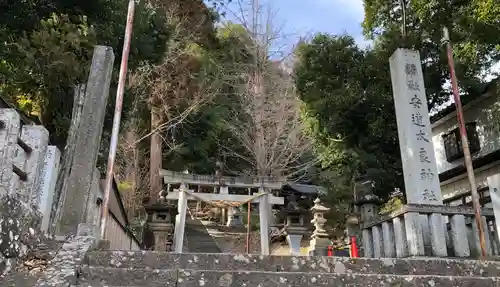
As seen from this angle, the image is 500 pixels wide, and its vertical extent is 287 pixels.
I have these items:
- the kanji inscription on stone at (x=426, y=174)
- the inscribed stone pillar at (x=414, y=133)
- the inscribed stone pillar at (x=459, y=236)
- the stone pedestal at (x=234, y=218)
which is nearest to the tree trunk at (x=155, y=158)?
the stone pedestal at (x=234, y=218)

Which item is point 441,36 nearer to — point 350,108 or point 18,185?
point 350,108

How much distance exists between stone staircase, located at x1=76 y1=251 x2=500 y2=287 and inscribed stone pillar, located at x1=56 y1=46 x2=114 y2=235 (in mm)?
2113

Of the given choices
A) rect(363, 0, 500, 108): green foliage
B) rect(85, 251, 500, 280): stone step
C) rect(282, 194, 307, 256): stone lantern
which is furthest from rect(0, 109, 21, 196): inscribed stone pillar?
rect(363, 0, 500, 108): green foliage

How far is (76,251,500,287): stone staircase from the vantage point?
3.45 m

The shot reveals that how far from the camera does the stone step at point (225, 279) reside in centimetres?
343

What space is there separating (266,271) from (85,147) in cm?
382

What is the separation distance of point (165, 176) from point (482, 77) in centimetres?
1083

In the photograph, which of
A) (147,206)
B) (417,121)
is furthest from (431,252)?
(147,206)

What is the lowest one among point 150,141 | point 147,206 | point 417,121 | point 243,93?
point 147,206

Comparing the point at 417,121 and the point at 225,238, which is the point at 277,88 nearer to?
the point at 225,238

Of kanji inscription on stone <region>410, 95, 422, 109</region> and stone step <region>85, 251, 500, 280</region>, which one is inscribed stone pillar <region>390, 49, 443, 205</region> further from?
stone step <region>85, 251, 500, 280</region>

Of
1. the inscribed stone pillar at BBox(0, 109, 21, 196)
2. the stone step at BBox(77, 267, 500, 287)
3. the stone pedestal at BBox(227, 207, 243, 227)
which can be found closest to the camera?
the stone step at BBox(77, 267, 500, 287)

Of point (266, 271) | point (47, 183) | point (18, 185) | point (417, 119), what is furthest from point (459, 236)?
point (18, 185)

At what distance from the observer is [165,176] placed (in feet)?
45.4
